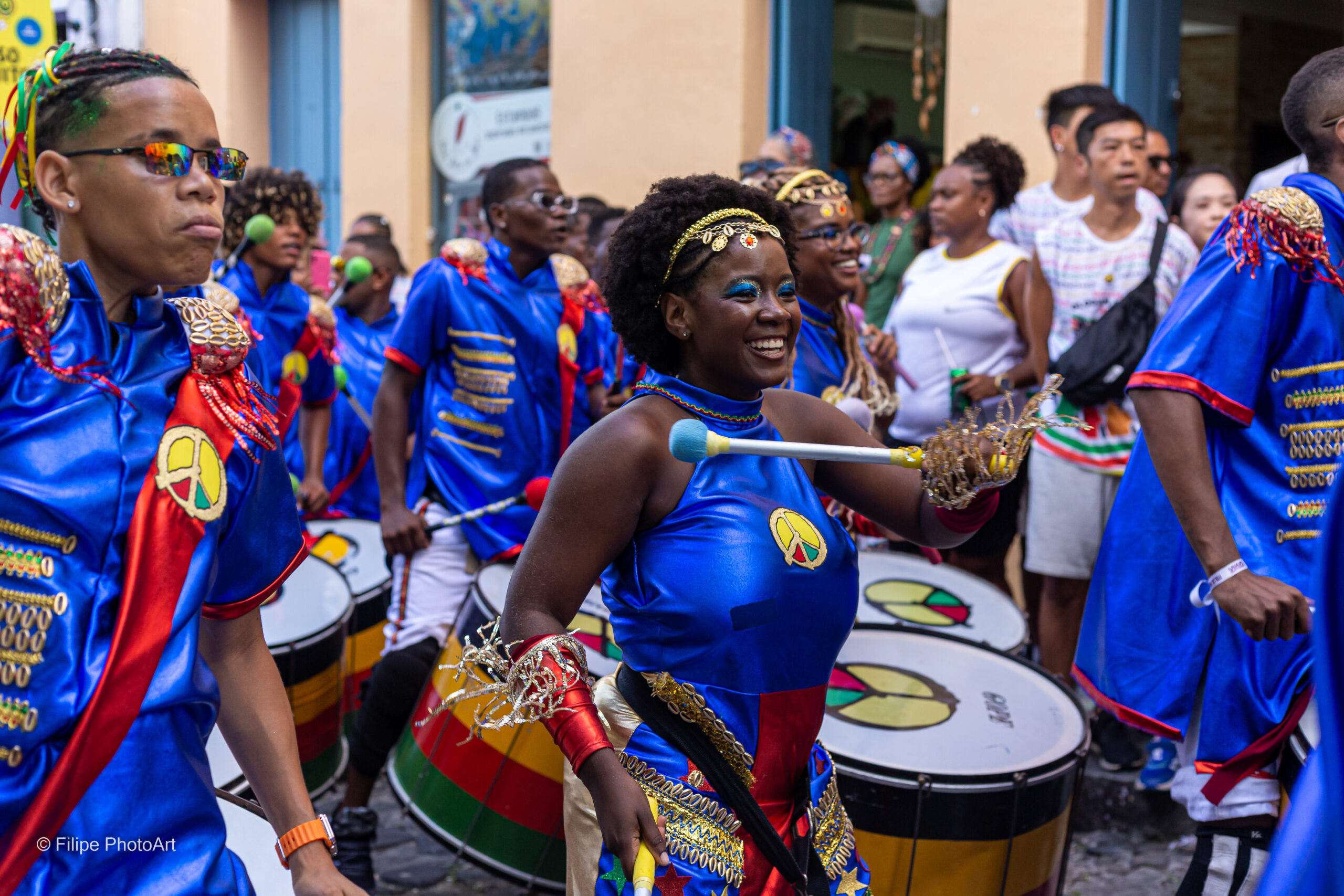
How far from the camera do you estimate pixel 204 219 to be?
212 cm

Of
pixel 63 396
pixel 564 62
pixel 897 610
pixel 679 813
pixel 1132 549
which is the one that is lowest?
pixel 897 610

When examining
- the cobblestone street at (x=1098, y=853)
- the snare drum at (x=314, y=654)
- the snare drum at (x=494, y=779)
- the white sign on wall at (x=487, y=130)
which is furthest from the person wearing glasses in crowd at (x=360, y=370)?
the white sign on wall at (x=487, y=130)

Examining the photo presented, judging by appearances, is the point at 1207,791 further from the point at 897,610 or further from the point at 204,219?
the point at 204,219

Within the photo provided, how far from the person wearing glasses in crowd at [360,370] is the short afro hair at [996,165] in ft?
8.63

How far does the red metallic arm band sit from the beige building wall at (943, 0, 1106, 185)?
588cm

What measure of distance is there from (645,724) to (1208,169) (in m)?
5.15

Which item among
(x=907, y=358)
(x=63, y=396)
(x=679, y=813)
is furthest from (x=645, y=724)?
(x=907, y=358)

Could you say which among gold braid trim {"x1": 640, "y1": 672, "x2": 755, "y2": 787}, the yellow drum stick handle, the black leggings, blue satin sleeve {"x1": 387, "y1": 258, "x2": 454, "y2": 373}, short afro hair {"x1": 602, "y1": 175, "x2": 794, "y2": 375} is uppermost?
short afro hair {"x1": 602, "y1": 175, "x2": 794, "y2": 375}

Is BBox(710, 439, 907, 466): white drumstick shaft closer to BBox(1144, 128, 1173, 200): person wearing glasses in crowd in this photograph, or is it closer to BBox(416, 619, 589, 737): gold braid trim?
BBox(416, 619, 589, 737): gold braid trim

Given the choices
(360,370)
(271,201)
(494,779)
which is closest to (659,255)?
(494,779)

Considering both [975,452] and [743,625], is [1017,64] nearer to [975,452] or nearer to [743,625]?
[975,452]

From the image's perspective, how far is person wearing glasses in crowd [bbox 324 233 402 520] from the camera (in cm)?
704

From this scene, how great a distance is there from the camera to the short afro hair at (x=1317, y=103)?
3.04 metres

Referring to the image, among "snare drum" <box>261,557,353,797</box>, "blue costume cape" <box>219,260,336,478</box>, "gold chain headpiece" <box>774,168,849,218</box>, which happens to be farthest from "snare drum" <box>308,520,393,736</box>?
"gold chain headpiece" <box>774,168,849,218</box>
